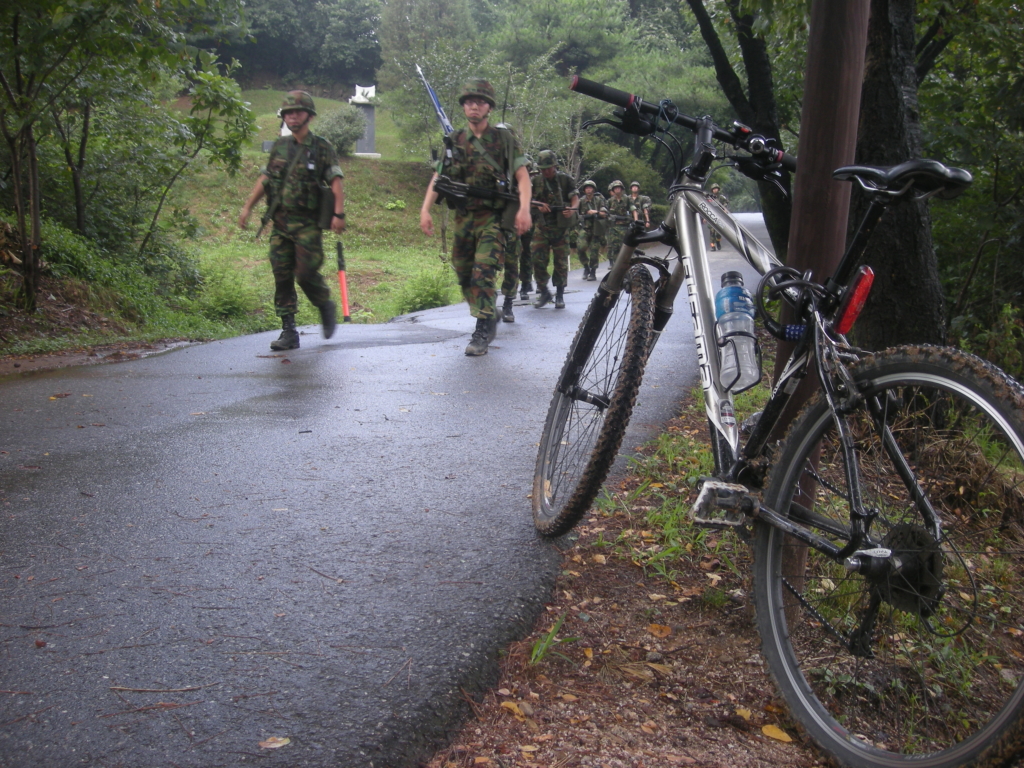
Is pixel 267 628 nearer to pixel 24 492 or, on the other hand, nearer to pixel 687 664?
pixel 687 664

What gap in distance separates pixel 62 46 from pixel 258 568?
7925 mm

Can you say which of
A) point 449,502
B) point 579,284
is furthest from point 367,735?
point 579,284

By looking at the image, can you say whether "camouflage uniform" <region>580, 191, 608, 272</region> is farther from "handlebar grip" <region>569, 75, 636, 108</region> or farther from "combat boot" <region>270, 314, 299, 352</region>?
"handlebar grip" <region>569, 75, 636, 108</region>

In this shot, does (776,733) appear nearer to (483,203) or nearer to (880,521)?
(880,521)

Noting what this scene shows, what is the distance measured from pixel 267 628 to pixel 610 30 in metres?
52.1

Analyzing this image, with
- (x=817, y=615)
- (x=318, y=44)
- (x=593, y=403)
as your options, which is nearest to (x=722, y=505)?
(x=817, y=615)

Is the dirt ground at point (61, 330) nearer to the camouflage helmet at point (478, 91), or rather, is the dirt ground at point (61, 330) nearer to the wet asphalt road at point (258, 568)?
the wet asphalt road at point (258, 568)

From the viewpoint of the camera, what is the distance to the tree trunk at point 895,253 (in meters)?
5.00

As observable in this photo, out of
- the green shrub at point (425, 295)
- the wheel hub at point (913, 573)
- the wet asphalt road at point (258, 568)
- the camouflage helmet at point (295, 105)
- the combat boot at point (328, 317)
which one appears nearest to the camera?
the wheel hub at point (913, 573)

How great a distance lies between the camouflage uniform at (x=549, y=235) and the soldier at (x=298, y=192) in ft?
17.0

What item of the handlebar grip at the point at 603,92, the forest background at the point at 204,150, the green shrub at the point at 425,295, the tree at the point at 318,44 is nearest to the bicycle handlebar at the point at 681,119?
the handlebar grip at the point at 603,92

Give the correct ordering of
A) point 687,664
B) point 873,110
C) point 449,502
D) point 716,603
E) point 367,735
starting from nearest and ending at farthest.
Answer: point 367,735, point 687,664, point 716,603, point 449,502, point 873,110

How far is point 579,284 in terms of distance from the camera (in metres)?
20.6

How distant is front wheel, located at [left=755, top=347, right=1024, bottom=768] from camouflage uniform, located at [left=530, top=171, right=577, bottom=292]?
11.4 m
